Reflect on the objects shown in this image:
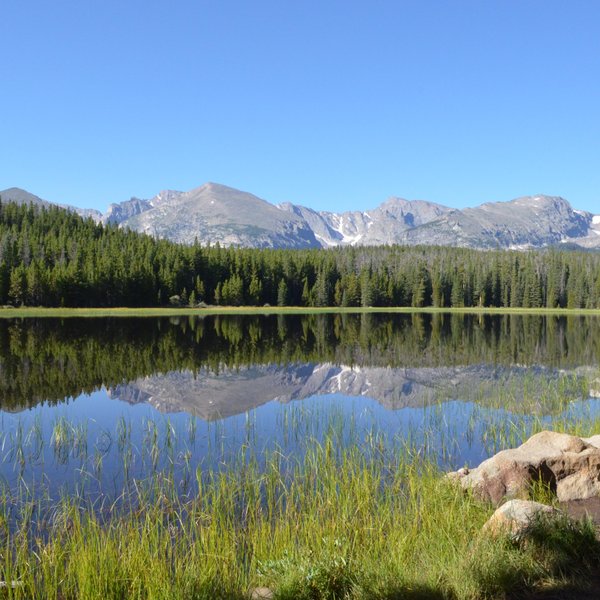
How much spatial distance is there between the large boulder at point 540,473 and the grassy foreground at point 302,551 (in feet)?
2.48

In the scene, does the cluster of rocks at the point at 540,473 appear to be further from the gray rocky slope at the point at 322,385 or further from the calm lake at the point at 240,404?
the gray rocky slope at the point at 322,385

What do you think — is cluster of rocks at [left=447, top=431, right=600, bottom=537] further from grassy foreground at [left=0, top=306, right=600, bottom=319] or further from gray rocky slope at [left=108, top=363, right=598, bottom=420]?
grassy foreground at [left=0, top=306, right=600, bottom=319]

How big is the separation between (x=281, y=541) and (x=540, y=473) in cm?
629

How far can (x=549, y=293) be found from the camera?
169500 mm

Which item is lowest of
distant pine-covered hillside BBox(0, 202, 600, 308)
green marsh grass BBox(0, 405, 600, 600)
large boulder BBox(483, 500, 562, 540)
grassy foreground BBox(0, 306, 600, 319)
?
grassy foreground BBox(0, 306, 600, 319)

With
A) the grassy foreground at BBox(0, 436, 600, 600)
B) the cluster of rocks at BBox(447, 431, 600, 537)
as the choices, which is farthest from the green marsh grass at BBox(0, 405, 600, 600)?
the cluster of rocks at BBox(447, 431, 600, 537)

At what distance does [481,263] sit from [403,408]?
171727 millimetres

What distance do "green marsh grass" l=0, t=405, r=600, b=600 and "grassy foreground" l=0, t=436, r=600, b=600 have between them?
26mm

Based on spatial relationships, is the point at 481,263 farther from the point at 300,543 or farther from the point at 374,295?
the point at 300,543

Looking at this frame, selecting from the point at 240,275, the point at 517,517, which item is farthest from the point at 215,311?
the point at 517,517

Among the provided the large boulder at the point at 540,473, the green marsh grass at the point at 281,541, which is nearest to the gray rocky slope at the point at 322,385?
the green marsh grass at the point at 281,541

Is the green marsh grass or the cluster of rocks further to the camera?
the cluster of rocks

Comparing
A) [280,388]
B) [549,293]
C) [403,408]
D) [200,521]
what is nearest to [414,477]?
[200,521]

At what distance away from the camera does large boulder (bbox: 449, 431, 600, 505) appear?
11.5 m
